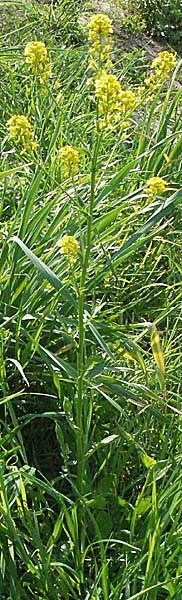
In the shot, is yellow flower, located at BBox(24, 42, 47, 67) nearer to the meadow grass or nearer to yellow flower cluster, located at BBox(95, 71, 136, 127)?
the meadow grass

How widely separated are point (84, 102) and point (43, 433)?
67.5 inches

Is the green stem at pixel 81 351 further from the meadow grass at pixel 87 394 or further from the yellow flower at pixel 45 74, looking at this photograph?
the yellow flower at pixel 45 74

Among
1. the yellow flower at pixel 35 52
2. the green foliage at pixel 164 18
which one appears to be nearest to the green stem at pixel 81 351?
the yellow flower at pixel 35 52

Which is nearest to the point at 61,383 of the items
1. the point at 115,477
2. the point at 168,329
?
the point at 115,477

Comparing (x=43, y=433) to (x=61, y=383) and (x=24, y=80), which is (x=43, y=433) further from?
(x=24, y=80)

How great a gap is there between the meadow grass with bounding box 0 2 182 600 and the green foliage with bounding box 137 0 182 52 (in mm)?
1985

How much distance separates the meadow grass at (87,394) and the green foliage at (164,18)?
199cm

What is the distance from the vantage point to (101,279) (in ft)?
7.89

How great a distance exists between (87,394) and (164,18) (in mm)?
3024

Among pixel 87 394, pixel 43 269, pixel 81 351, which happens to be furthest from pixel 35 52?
pixel 87 394

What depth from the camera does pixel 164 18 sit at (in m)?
4.61

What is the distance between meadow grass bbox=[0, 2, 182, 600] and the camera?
184 cm

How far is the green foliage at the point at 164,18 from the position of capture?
180 inches

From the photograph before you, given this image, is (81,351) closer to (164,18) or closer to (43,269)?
(43,269)
